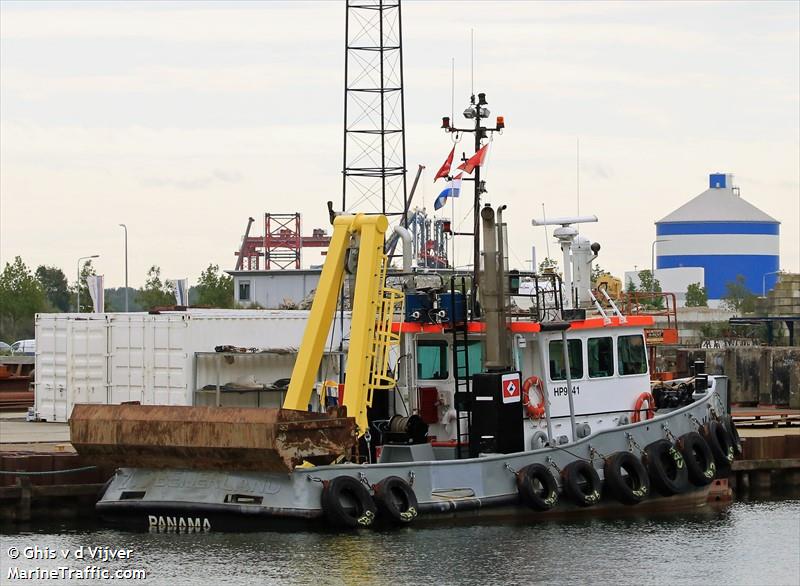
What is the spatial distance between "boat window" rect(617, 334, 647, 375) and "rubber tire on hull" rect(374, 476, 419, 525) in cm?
451

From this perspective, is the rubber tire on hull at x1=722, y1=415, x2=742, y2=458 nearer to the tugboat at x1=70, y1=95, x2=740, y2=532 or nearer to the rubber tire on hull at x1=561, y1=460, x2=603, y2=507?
the tugboat at x1=70, y1=95, x2=740, y2=532

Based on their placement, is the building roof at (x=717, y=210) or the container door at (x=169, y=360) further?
the building roof at (x=717, y=210)

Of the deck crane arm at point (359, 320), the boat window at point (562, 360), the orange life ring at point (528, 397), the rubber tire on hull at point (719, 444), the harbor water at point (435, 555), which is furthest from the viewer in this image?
the rubber tire on hull at point (719, 444)

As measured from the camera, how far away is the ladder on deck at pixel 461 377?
848 inches

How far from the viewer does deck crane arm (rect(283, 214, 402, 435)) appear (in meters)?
20.7

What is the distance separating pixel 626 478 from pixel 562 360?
189cm

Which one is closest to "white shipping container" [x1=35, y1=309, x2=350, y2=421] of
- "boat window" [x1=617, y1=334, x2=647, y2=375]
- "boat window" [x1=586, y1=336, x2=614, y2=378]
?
"boat window" [x1=617, y1=334, x2=647, y2=375]

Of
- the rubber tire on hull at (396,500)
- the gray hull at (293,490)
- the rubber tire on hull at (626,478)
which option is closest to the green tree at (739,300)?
the rubber tire on hull at (626,478)

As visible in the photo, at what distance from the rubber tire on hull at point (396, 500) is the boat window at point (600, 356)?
3923 mm

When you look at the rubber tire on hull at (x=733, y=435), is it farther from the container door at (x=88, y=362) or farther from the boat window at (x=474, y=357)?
the container door at (x=88, y=362)

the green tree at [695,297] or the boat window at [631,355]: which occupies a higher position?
the green tree at [695,297]

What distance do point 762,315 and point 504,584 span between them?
104ft

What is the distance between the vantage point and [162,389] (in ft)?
103

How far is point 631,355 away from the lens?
2341 centimetres
